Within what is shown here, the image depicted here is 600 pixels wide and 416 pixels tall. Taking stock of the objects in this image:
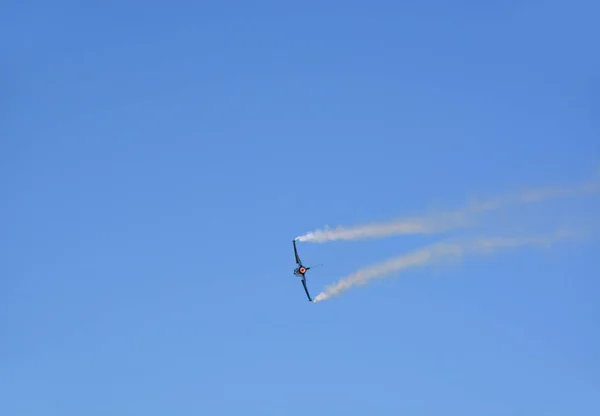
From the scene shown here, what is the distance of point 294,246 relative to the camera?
111000 mm

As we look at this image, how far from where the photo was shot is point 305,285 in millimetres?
110688

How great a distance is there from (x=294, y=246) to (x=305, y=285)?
6.39 m
